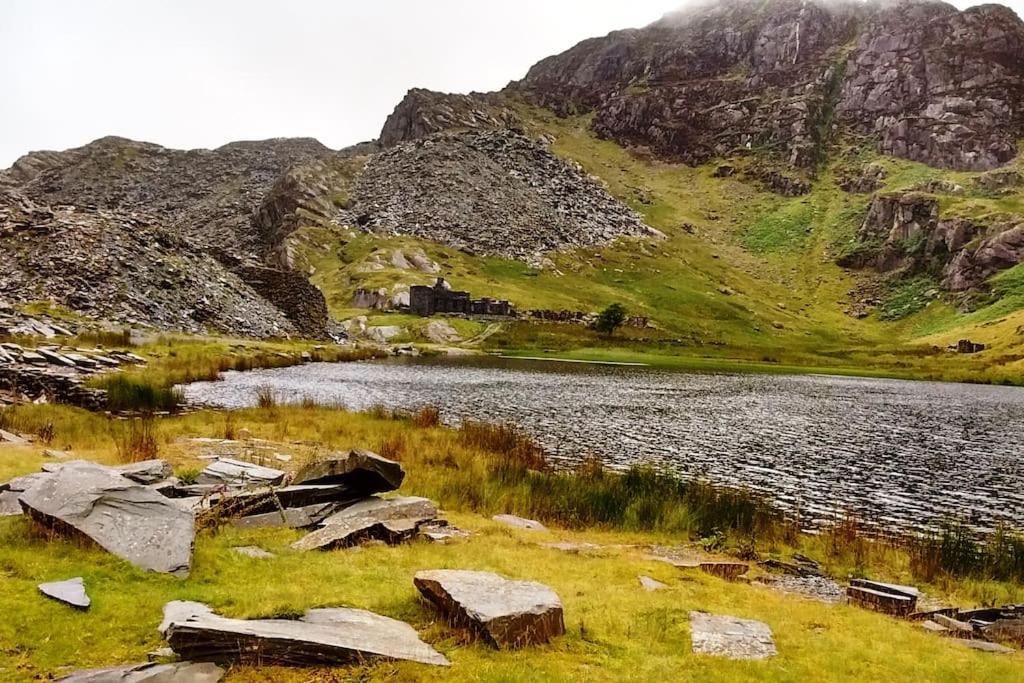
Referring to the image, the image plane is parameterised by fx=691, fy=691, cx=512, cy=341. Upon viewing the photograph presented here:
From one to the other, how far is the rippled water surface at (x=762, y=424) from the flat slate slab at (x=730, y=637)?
37.1 ft

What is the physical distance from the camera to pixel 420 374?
2388 inches

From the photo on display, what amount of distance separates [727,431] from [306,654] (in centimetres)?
3208

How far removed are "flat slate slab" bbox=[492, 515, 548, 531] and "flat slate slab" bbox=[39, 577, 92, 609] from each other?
31.8 ft

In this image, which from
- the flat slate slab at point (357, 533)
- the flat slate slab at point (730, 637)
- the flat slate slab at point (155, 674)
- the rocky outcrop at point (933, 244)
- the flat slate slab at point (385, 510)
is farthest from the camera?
the rocky outcrop at point (933, 244)

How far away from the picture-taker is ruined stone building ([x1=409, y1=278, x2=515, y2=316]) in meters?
118

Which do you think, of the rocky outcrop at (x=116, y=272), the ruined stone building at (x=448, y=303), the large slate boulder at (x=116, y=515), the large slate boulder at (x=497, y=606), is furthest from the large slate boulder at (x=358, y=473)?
the ruined stone building at (x=448, y=303)

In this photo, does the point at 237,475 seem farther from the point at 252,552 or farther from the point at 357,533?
the point at 252,552

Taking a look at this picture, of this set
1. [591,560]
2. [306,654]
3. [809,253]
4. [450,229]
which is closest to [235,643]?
[306,654]

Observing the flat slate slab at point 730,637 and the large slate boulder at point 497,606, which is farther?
the flat slate slab at point 730,637

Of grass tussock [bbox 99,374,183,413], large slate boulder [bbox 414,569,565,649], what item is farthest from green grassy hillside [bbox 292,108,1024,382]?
large slate boulder [bbox 414,569,565,649]

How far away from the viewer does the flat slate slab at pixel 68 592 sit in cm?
872

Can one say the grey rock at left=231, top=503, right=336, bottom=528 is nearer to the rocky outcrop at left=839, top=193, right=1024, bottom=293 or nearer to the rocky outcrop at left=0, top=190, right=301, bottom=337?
the rocky outcrop at left=0, top=190, right=301, bottom=337

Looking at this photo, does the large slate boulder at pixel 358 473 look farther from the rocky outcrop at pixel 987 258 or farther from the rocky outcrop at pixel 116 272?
the rocky outcrop at pixel 987 258

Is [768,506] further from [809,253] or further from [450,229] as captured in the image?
[809,253]
